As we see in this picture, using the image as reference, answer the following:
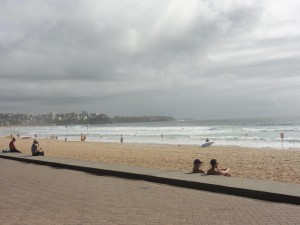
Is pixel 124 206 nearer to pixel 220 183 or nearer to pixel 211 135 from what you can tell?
pixel 220 183

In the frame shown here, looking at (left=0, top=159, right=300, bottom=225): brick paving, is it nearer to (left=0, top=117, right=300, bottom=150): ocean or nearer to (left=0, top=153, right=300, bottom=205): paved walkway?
(left=0, top=153, right=300, bottom=205): paved walkway

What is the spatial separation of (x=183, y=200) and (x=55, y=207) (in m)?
2.46

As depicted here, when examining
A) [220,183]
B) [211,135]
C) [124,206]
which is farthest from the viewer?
[211,135]

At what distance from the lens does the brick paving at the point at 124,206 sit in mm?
6074

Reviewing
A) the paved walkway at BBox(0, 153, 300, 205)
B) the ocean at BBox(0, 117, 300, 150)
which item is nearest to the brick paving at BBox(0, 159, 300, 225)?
the paved walkway at BBox(0, 153, 300, 205)

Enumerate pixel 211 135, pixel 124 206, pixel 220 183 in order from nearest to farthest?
pixel 124 206 → pixel 220 183 → pixel 211 135

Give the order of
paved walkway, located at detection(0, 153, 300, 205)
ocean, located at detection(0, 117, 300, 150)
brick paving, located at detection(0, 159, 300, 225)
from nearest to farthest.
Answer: brick paving, located at detection(0, 159, 300, 225) < paved walkway, located at detection(0, 153, 300, 205) < ocean, located at detection(0, 117, 300, 150)

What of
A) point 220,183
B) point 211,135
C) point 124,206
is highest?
point 220,183

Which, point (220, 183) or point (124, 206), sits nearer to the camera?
point (124, 206)

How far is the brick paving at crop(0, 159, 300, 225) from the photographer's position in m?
6.07

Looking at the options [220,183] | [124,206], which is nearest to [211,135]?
[220,183]

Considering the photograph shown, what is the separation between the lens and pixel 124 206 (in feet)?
23.2

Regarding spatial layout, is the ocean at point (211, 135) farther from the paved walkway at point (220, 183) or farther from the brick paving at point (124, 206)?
the brick paving at point (124, 206)

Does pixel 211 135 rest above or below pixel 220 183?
below
